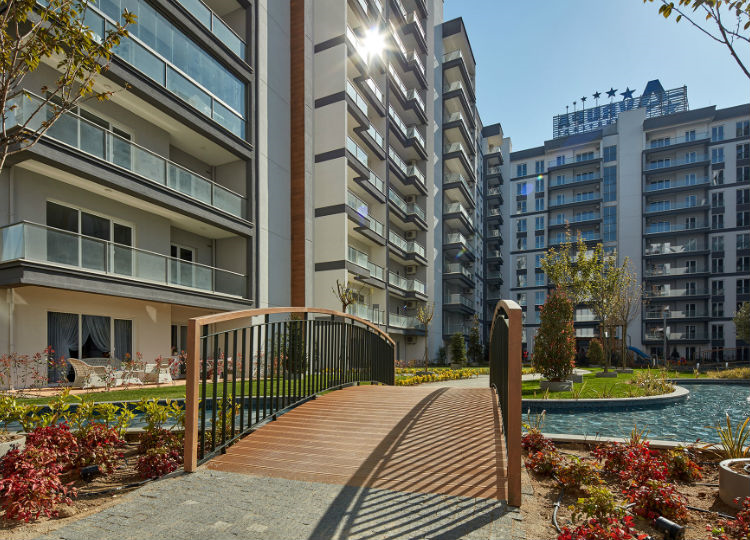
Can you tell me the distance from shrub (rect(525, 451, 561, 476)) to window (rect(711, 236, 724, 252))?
5845 cm

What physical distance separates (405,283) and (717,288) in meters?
38.9

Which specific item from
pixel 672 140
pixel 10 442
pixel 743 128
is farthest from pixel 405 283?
pixel 743 128

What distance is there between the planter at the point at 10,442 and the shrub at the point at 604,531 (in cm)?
488

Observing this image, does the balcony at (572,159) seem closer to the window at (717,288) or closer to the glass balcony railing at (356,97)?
the window at (717,288)

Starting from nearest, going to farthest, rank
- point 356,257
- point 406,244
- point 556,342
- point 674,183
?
point 556,342
point 356,257
point 406,244
point 674,183

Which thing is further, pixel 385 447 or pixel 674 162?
pixel 674 162

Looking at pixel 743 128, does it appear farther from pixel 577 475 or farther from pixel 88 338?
pixel 88 338

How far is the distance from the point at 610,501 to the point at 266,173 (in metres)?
20.2

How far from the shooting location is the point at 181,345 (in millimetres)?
18547

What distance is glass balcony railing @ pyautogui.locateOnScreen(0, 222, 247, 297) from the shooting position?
11.2 meters

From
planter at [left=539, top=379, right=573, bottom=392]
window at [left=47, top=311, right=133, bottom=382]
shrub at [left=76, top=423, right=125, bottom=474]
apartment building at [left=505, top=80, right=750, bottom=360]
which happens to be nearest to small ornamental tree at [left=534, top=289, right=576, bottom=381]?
planter at [left=539, top=379, right=573, bottom=392]

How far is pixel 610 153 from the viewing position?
57.0 metres

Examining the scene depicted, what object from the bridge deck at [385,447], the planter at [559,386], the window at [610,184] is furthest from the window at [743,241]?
the bridge deck at [385,447]

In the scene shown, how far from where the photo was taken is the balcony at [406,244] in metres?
32.1
